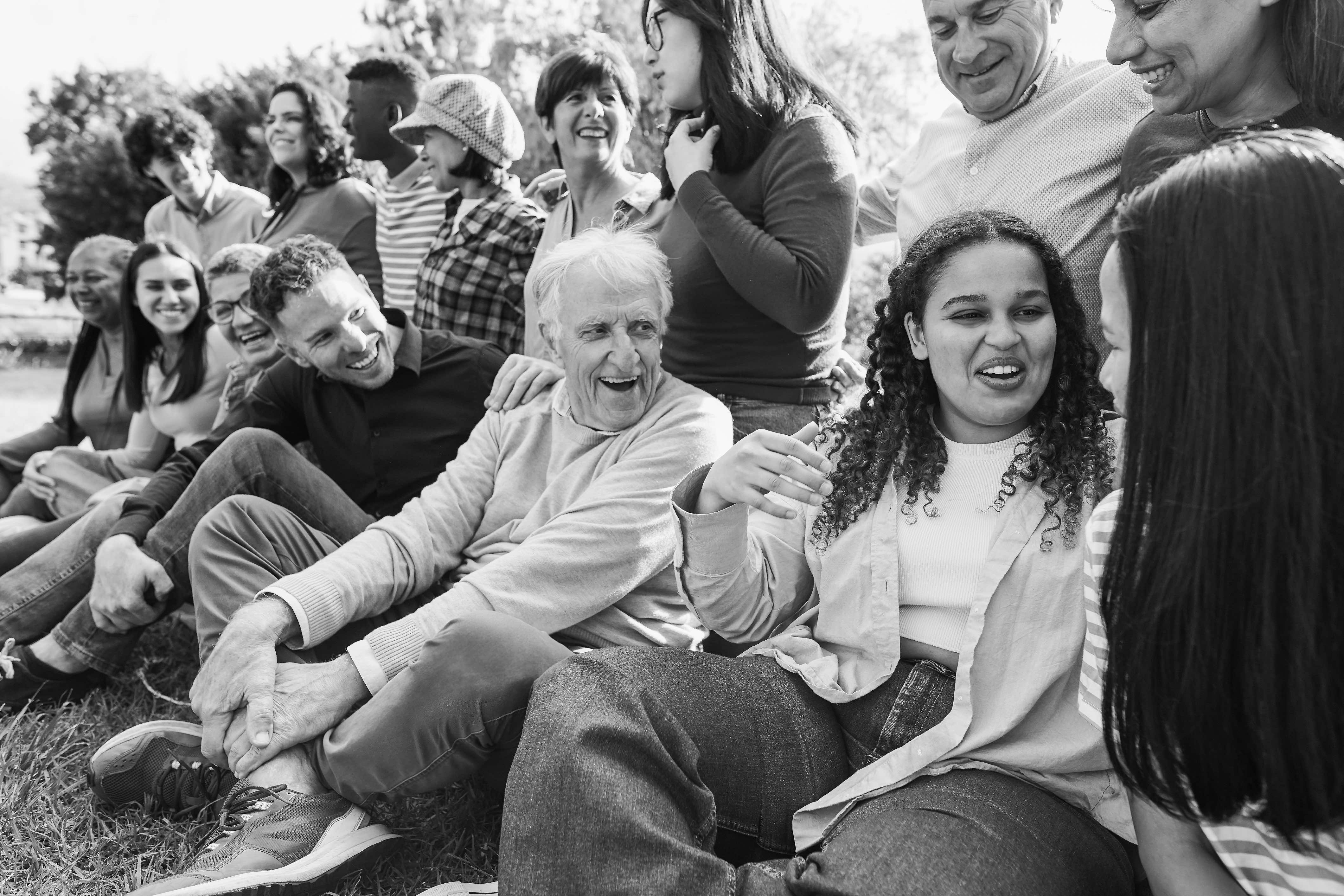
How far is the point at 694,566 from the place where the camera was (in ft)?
7.57

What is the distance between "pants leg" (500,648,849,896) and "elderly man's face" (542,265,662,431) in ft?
2.76

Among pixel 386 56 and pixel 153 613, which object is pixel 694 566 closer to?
pixel 153 613

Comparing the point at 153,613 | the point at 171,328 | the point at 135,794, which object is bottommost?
the point at 135,794

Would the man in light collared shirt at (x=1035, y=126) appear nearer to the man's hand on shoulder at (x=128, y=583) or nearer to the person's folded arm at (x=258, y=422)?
the person's folded arm at (x=258, y=422)

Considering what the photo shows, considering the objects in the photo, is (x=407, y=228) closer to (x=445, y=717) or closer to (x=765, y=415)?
(x=765, y=415)

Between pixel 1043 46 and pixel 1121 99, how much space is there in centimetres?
24

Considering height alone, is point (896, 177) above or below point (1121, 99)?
below

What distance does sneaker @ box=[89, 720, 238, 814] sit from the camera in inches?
114

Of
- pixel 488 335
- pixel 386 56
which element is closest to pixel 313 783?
pixel 488 335

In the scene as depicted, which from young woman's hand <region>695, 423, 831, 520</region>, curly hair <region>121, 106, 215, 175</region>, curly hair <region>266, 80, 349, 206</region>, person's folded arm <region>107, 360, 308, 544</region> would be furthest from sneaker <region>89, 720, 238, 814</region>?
curly hair <region>121, 106, 215, 175</region>

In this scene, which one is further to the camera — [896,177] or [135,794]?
[896,177]

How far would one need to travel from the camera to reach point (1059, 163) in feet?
8.80

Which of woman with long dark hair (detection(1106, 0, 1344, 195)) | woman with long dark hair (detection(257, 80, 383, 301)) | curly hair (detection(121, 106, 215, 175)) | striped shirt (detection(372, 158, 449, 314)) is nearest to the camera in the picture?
woman with long dark hair (detection(1106, 0, 1344, 195))

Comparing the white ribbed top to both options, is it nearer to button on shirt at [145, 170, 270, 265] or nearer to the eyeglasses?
the eyeglasses
